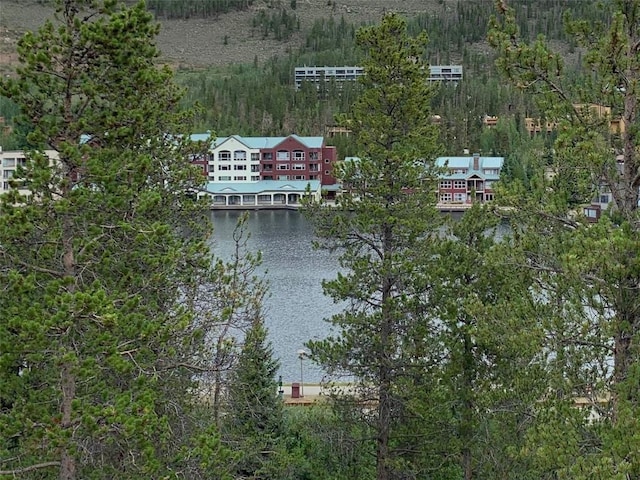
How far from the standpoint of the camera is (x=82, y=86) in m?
6.05

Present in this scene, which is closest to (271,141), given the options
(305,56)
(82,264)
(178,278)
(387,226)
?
(387,226)

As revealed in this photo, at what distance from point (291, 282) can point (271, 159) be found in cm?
3132

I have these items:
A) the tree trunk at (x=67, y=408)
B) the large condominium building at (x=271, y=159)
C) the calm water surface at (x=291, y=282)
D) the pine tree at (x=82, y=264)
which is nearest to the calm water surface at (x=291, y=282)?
the calm water surface at (x=291, y=282)

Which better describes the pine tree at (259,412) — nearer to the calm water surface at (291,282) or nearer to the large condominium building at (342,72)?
the calm water surface at (291,282)

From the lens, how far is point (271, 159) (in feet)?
189

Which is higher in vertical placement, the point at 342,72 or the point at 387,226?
the point at 342,72

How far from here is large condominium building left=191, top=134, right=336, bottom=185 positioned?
2237 inches

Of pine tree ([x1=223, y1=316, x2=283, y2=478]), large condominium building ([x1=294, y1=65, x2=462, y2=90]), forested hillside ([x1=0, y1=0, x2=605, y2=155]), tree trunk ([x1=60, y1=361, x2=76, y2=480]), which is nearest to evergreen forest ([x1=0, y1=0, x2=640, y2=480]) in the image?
tree trunk ([x1=60, y1=361, x2=76, y2=480])

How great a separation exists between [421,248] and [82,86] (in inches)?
201

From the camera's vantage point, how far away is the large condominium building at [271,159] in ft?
186

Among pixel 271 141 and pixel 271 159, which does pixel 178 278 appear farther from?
pixel 271 141

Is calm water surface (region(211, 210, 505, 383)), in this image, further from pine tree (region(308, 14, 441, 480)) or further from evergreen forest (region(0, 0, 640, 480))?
evergreen forest (region(0, 0, 640, 480))

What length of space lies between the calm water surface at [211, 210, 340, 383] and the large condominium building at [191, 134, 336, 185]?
30.8 feet

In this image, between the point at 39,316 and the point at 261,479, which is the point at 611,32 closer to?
the point at 39,316
